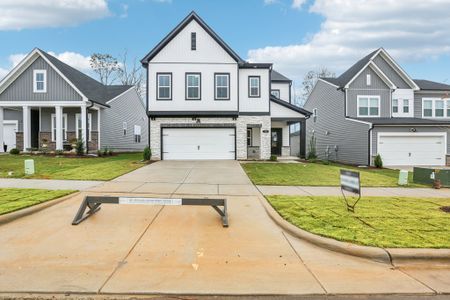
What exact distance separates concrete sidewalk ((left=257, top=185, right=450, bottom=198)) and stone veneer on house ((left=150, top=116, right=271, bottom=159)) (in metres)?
10.8

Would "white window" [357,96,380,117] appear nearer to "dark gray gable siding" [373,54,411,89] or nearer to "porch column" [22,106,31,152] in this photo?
"dark gray gable siding" [373,54,411,89]

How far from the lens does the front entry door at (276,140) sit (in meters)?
27.1

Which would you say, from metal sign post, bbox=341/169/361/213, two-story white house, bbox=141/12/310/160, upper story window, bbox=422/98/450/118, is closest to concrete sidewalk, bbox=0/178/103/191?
metal sign post, bbox=341/169/361/213

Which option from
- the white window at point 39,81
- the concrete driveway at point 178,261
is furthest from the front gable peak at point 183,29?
the concrete driveway at point 178,261

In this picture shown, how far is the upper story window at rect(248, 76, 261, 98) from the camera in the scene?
2230 cm

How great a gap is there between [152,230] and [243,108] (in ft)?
55.6

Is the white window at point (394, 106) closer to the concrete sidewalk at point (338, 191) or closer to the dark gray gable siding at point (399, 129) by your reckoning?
the dark gray gable siding at point (399, 129)

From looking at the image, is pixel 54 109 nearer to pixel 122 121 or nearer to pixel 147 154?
pixel 122 121

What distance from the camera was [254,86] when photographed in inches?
883

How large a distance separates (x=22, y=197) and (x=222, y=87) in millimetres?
15271

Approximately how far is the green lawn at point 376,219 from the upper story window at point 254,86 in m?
14.2

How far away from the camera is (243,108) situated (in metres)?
22.3

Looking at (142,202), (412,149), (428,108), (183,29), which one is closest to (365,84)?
(412,149)

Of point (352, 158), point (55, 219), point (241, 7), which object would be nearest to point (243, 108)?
point (241, 7)
